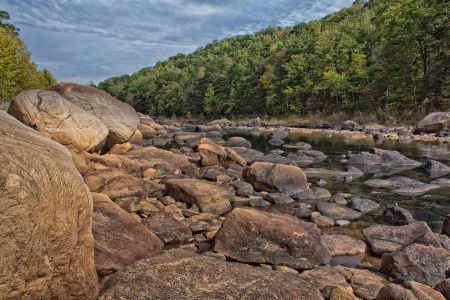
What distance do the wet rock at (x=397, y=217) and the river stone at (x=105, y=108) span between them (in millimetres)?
11454

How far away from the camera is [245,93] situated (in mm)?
72500

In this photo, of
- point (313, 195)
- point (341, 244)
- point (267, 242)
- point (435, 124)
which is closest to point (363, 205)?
point (313, 195)

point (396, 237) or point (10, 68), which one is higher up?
point (10, 68)

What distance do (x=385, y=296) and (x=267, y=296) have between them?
1.88 m

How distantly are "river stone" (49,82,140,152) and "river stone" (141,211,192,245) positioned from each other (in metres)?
8.33

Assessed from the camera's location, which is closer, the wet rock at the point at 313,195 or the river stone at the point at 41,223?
the river stone at the point at 41,223

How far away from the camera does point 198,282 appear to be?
5379 mm

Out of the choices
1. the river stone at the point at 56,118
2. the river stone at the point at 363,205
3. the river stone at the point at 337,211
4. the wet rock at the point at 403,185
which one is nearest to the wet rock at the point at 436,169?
the wet rock at the point at 403,185

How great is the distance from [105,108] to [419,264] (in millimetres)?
13833

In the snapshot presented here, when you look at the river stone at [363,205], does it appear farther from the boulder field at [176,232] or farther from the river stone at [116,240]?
the river stone at [116,240]

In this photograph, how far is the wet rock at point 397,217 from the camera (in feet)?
33.6

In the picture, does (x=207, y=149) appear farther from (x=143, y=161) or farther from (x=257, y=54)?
(x=257, y=54)

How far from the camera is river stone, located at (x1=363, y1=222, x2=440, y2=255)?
8.08 m

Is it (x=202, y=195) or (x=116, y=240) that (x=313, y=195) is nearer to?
(x=202, y=195)
